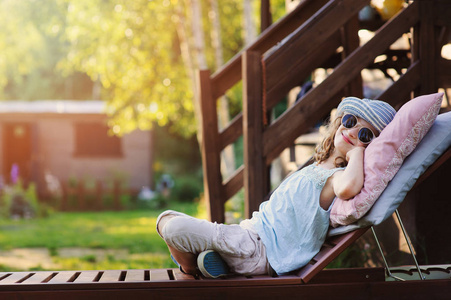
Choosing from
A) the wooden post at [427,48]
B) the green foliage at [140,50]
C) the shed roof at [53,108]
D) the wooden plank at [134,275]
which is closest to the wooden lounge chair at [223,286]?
the wooden plank at [134,275]

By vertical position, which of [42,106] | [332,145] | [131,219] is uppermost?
[332,145]

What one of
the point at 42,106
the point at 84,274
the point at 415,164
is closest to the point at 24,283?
the point at 84,274

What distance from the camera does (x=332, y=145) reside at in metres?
3.23

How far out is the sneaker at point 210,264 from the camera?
2.95m

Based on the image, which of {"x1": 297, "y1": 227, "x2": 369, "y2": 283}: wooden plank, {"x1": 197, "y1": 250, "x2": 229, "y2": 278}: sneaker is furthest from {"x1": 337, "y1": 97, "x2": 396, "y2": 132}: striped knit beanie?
{"x1": 197, "y1": 250, "x2": 229, "y2": 278}: sneaker

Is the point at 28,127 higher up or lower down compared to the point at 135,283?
lower down

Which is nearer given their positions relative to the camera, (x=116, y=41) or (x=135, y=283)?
(x=135, y=283)

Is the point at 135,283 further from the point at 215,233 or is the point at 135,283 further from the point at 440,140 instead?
the point at 440,140

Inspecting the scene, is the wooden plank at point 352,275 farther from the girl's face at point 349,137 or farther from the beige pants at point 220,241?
the girl's face at point 349,137

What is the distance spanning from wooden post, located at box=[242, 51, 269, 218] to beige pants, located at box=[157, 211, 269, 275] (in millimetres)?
1239

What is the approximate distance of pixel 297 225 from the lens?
309 cm

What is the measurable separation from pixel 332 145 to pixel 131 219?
1041 centimetres

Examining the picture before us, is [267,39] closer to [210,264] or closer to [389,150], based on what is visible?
[389,150]

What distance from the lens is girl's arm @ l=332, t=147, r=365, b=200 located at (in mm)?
2895
